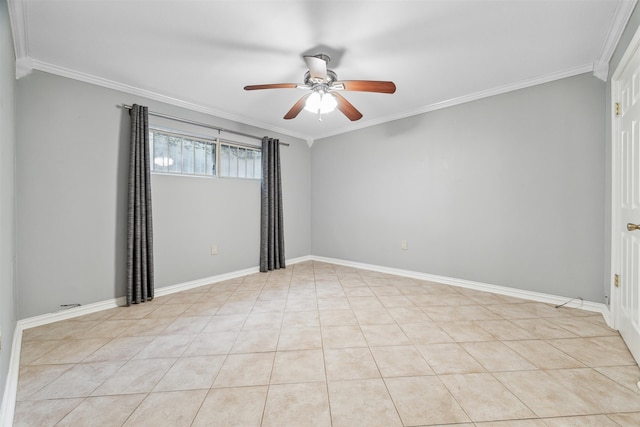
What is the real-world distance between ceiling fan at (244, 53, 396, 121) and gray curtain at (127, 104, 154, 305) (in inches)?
57.8

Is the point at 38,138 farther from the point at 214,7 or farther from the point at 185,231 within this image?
the point at 214,7

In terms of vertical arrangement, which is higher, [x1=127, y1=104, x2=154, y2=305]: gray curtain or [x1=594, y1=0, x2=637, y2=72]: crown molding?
[x1=594, y1=0, x2=637, y2=72]: crown molding

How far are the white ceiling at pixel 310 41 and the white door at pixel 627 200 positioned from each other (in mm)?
447

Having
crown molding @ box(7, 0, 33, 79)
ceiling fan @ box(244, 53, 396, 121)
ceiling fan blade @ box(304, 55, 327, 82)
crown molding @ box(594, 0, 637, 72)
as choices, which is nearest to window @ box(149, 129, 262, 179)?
crown molding @ box(7, 0, 33, 79)

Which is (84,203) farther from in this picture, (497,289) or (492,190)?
(497,289)

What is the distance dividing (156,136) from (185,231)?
1169mm

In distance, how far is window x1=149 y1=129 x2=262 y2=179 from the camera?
3102 mm

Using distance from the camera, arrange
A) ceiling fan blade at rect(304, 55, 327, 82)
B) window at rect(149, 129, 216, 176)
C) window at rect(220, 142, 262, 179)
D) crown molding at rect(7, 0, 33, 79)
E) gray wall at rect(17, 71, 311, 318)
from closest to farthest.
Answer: crown molding at rect(7, 0, 33, 79) < ceiling fan blade at rect(304, 55, 327, 82) < gray wall at rect(17, 71, 311, 318) < window at rect(149, 129, 216, 176) < window at rect(220, 142, 262, 179)

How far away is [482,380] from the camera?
1496mm

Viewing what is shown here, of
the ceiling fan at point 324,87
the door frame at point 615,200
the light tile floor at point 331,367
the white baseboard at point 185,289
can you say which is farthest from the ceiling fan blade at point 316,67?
the white baseboard at point 185,289

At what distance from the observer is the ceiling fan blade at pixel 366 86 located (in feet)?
6.86

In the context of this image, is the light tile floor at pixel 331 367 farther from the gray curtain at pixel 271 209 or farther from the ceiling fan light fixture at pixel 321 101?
the ceiling fan light fixture at pixel 321 101

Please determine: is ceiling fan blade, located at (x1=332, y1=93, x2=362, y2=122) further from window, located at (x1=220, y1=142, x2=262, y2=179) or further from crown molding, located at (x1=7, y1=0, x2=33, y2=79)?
crown molding, located at (x1=7, y1=0, x2=33, y2=79)

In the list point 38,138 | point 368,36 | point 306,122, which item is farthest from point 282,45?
point 38,138
